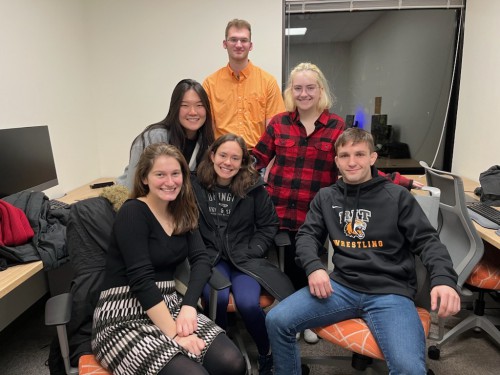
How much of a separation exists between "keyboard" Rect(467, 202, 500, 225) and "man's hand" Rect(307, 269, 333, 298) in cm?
104

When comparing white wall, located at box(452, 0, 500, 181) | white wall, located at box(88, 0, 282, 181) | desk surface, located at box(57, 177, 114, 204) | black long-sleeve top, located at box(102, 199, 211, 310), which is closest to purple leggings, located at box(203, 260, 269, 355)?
black long-sleeve top, located at box(102, 199, 211, 310)

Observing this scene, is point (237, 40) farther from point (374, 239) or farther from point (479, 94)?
point (479, 94)

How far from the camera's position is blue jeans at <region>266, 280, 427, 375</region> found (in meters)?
1.40

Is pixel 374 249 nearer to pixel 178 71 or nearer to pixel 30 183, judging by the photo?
pixel 30 183

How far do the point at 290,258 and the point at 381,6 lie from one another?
2324 millimetres

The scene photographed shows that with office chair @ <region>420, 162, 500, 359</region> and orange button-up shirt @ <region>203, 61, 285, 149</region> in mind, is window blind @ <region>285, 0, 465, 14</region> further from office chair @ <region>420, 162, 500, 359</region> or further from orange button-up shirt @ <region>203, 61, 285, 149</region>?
office chair @ <region>420, 162, 500, 359</region>

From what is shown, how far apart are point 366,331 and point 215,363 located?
23.8 inches

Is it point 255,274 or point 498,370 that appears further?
point 498,370

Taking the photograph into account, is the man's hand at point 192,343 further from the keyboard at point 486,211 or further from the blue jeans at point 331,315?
the keyboard at point 486,211

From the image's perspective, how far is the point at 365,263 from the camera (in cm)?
155

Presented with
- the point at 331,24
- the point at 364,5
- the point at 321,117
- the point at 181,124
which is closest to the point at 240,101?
the point at 181,124

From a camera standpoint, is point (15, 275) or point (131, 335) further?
point (15, 275)

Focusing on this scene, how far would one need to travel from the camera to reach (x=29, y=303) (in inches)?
96.4

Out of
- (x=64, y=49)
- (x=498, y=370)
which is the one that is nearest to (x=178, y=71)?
(x=64, y=49)
